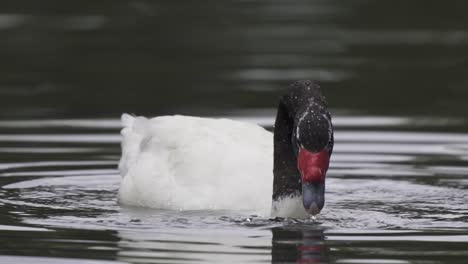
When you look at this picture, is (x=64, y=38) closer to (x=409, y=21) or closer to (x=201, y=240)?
(x=409, y=21)

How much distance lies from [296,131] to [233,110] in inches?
302

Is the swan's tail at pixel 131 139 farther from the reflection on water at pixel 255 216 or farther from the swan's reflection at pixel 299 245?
the swan's reflection at pixel 299 245

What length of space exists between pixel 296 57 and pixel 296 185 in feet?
37.2

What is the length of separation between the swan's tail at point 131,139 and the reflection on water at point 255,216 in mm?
265

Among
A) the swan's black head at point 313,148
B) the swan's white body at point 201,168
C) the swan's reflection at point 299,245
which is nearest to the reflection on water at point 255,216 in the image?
the swan's reflection at point 299,245

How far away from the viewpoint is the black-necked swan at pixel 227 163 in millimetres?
12812

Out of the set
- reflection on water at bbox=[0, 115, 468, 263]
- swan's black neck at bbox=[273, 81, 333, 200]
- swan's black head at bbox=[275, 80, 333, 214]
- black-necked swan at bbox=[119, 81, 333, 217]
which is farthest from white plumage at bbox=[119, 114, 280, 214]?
swan's black head at bbox=[275, 80, 333, 214]

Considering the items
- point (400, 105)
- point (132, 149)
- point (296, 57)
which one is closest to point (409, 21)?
point (296, 57)

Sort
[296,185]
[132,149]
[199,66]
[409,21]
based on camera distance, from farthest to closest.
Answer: [409,21] < [199,66] < [132,149] < [296,185]

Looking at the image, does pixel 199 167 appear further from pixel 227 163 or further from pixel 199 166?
pixel 227 163

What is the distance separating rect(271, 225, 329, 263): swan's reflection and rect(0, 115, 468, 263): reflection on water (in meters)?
0.01

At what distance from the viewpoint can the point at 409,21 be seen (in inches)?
1168

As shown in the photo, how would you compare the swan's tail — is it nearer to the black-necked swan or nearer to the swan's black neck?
the black-necked swan

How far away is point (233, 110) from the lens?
65.2 ft
